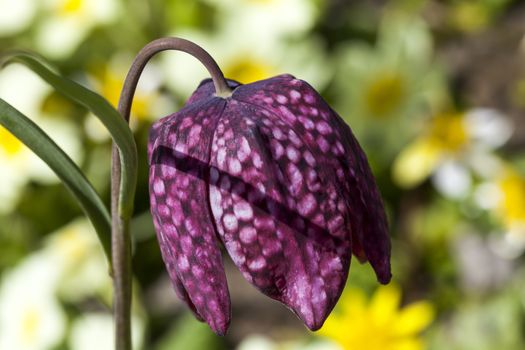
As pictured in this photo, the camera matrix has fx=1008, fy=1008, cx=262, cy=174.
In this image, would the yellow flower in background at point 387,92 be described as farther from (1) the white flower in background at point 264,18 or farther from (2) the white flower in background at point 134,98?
(2) the white flower in background at point 134,98

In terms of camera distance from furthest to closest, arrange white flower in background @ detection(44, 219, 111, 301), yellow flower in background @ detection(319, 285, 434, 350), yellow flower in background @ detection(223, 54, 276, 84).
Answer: yellow flower in background @ detection(223, 54, 276, 84)
white flower in background @ detection(44, 219, 111, 301)
yellow flower in background @ detection(319, 285, 434, 350)

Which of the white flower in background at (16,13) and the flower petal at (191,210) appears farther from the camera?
the white flower in background at (16,13)

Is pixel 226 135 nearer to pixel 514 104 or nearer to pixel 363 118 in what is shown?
pixel 363 118

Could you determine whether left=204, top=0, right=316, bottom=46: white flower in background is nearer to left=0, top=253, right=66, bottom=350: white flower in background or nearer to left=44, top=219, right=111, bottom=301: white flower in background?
left=44, top=219, right=111, bottom=301: white flower in background

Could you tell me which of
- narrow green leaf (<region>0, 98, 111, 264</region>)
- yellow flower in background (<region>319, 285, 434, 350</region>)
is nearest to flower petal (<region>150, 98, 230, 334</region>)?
narrow green leaf (<region>0, 98, 111, 264</region>)

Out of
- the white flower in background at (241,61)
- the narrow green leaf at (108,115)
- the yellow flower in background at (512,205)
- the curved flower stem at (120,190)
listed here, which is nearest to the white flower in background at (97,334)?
the white flower in background at (241,61)

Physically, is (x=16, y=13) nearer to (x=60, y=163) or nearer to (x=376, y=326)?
(x=376, y=326)
